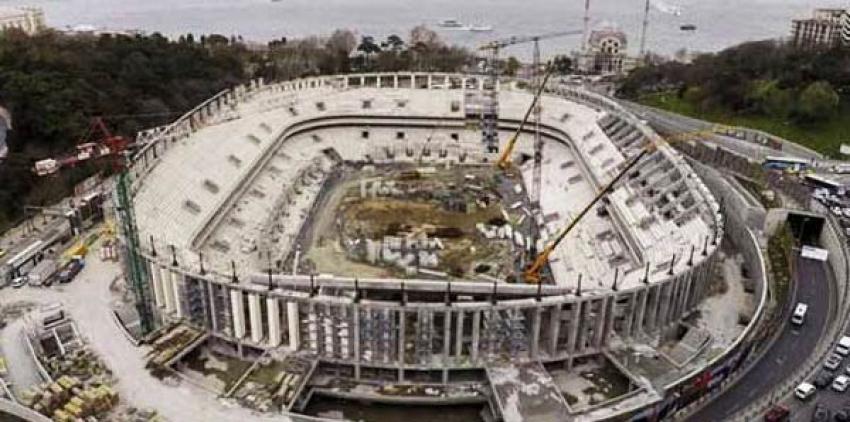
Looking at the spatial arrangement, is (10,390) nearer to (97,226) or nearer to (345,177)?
(97,226)

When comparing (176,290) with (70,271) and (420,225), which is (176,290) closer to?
(70,271)

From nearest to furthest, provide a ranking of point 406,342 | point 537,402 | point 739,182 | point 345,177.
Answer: point 537,402 → point 406,342 → point 739,182 → point 345,177

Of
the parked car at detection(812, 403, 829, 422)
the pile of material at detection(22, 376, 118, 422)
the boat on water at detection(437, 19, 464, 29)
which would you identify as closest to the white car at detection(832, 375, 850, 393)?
the parked car at detection(812, 403, 829, 422)

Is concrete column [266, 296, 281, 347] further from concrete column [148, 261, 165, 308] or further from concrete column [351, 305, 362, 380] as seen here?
concrete column [148, 261, 165, 308]

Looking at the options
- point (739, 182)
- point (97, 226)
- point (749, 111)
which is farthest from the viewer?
point (749, 111)

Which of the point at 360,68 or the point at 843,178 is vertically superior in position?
the point at 360,68

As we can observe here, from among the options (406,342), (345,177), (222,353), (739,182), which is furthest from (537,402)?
(345,177)
